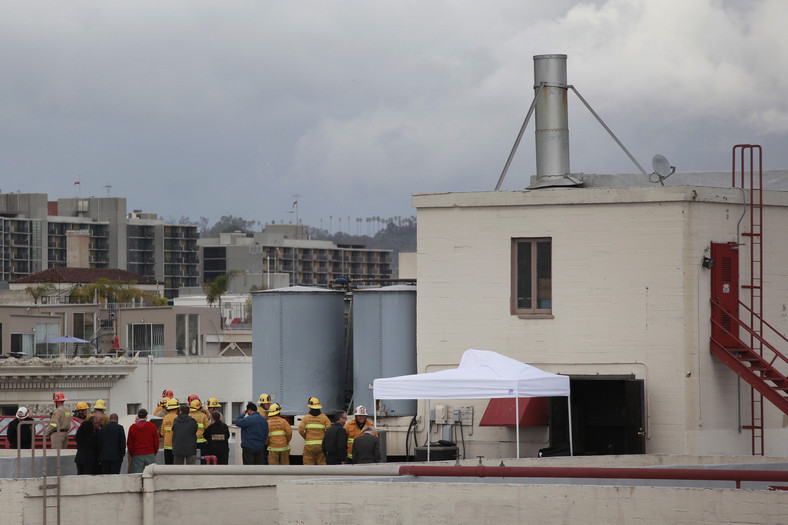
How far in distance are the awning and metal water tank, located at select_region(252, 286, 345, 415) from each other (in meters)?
4.41

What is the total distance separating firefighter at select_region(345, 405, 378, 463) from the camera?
22266 millimetres

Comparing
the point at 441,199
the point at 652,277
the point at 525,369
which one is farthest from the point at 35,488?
the point at 652,277

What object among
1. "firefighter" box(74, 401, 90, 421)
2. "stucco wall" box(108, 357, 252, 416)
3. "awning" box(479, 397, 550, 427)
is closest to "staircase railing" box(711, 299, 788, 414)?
"awning" box(479, 397, 550, 427)

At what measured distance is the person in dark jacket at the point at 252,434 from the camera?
22.4 meters

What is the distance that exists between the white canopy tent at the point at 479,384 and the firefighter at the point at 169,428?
380cm

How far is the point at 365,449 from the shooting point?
70.6ft

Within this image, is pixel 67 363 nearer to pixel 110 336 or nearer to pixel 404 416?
pixel 110 336

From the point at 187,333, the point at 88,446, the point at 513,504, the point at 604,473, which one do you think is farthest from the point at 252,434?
the point at 187,333

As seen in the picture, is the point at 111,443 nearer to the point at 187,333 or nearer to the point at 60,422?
the point at 60,422

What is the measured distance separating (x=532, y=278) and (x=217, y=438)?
22.4ft

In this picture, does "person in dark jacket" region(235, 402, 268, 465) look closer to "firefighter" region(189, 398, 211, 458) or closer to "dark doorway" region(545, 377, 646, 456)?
"firefighter" region(189, 398, 211, 458)

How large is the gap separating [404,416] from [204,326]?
63641mm

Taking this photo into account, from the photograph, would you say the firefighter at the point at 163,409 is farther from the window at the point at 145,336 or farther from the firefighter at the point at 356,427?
the window at the point at 145,336

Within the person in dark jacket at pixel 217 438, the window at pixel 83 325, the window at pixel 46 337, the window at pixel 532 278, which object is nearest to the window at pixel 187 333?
the window at pixel 83 325
